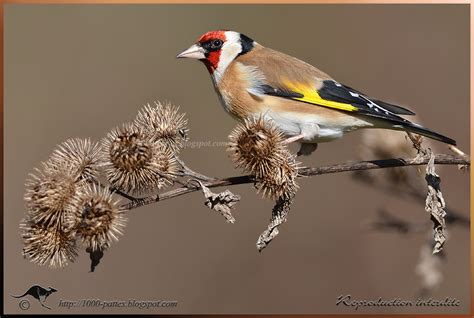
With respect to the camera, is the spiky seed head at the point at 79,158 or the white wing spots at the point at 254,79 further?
the white wing spots at the point at 254,79

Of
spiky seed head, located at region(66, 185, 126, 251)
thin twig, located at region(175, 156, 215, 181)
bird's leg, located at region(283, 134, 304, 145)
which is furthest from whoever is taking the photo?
bird's leg, located at region(283, 134, 304, 145)

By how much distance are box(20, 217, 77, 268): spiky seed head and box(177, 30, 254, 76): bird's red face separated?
4.80ft

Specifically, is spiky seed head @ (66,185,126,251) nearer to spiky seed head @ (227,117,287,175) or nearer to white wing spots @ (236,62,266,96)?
spiky seed head @ (227,117,287,175)

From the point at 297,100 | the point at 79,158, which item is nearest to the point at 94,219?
the point at 79,158

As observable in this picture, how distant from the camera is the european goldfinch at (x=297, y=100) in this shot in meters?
3.29

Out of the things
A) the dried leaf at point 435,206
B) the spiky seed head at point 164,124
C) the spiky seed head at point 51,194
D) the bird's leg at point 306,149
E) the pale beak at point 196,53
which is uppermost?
the pale beak at point 196,53

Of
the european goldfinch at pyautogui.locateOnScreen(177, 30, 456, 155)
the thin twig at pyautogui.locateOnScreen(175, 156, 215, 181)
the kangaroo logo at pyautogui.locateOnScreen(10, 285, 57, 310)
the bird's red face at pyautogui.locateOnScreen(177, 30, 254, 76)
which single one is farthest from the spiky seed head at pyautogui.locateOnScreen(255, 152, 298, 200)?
the kangaroo logo at pyautogui.locateOnScreen(10, 285, 57, 310)

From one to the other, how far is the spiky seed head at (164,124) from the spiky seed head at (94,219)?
0.50 metres

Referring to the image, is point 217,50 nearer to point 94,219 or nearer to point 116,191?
point 116,191

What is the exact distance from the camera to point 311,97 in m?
3.34

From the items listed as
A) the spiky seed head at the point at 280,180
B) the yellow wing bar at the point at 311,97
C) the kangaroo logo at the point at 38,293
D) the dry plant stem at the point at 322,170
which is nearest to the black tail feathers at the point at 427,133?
the dry plant stem at the point at 322,170

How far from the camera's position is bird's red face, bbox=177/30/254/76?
11.9ft

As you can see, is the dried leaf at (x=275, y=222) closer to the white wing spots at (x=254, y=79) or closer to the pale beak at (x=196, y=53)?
the white wing spots at (x=254, y=79)

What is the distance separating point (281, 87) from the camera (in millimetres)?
3395
